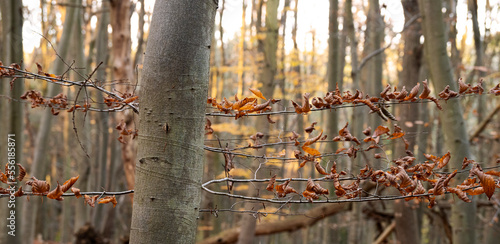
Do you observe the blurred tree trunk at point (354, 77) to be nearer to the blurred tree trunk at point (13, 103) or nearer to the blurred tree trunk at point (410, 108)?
the blurred tree trunk at point (410, 108)

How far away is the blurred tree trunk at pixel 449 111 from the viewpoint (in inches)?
174

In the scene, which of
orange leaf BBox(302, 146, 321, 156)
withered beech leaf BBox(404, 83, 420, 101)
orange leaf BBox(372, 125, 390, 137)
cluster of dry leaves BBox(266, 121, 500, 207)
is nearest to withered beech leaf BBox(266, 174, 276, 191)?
cluster of dry leaves BBox(266, 121, 500, 207)

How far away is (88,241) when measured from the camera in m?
8.41

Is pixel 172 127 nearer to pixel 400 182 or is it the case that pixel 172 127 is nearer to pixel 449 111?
pixel 400 182

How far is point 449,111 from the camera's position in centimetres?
455

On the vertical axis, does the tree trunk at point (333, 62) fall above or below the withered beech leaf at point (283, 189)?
above

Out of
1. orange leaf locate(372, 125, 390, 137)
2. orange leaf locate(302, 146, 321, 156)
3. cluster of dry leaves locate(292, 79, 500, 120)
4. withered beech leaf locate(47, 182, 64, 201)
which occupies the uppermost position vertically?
cluster of dry leaves locate(292, 79, 500, 120)

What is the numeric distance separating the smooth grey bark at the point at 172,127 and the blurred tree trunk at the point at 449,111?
3.43 metres

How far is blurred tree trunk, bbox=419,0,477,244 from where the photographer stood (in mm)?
4424

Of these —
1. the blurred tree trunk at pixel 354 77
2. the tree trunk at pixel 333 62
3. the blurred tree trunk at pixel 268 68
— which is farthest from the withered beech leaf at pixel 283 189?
the blurred tree trunk at pixel 354 77

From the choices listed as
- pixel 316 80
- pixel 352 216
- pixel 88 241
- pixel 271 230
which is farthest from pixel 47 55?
→ pixel 352 216

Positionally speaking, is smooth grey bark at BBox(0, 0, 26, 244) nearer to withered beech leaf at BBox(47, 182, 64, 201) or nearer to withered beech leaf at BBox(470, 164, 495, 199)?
withered beech leaf at BBox(47, 182, 64, 201)

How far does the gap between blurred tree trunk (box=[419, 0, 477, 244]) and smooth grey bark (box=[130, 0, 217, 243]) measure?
343 centimetres

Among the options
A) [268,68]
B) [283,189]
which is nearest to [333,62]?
[268,68]
